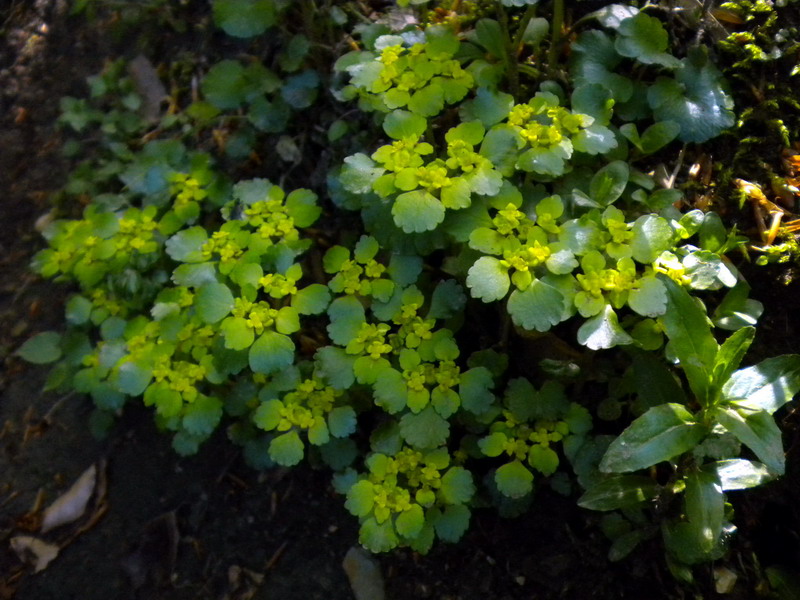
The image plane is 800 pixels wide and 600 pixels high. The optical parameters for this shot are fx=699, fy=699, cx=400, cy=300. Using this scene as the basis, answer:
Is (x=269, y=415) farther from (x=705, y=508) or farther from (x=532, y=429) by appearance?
(x=705, y=508)

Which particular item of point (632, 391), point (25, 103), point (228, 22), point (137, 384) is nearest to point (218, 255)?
point (137, 384)

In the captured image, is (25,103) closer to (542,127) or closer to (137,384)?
(137,384)

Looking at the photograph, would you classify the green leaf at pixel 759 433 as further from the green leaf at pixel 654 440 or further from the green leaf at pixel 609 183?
the green leaf at pixel 609 183

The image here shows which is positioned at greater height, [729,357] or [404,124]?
[404,124]

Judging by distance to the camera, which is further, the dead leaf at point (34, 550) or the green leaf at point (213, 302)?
the dead leaf at point (34, 550)

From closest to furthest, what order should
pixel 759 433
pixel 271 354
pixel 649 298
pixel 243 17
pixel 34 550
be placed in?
pixel 759 433 → pixel 649 298 → pixel 271 354 → pixel 243 17 → pixel 34 550

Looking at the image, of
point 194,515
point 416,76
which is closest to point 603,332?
point 416,76

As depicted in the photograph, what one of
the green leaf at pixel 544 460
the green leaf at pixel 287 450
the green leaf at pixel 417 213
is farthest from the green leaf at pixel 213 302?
the green leaf at pixel 544 460

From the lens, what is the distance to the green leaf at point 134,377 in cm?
188

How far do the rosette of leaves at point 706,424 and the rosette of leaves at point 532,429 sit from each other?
0.16 m

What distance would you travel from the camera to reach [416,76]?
5.73 ft

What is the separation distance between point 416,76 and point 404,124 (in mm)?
148

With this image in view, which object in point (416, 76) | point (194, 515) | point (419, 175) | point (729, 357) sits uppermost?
point (416, 76)

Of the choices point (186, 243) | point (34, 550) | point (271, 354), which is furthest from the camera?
point (34, 550)
